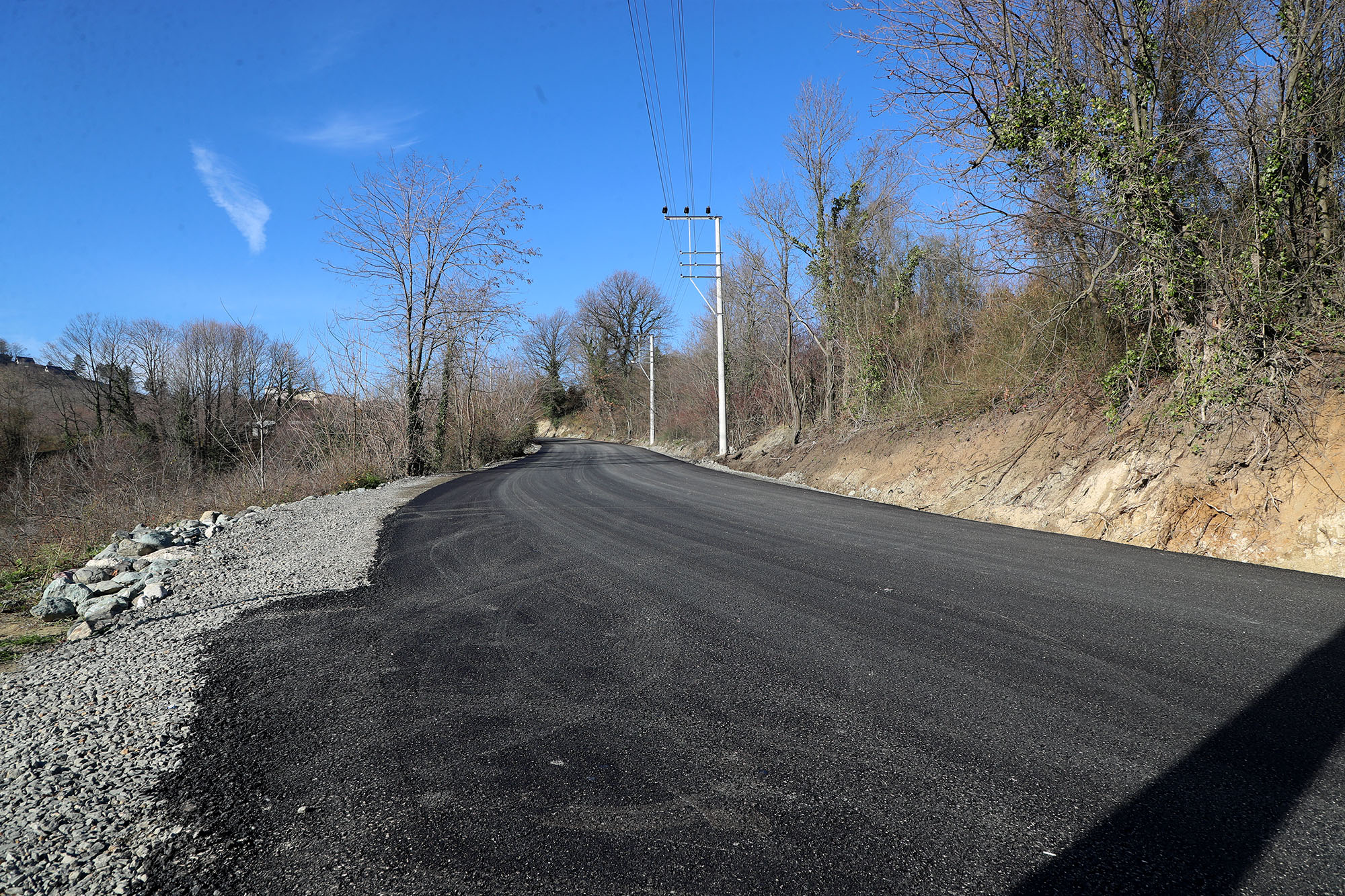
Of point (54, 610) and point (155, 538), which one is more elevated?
point (155, 538)

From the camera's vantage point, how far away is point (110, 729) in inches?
122

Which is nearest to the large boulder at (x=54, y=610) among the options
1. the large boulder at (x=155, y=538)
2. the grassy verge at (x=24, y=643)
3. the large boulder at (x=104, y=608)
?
the large boulder at (x=104, y=608)

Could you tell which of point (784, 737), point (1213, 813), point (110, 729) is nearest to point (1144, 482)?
point (1213, 813)

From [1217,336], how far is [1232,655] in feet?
17.3

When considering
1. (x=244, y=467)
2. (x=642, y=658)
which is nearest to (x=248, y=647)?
(x=642, y=658)

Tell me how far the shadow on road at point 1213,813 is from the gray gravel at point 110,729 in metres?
3.02

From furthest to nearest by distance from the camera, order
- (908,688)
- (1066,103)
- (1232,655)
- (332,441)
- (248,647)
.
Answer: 1. (332,441)
2. (1066,103)
3. (248,647)
4. (1232,655)
5. (908,688)

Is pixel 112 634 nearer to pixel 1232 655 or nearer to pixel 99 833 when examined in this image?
pixel 99 833

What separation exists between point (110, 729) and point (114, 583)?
353 centimetres

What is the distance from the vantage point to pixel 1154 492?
7414 mm

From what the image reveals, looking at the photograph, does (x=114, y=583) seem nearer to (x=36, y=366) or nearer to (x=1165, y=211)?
(x=1165, y=211)

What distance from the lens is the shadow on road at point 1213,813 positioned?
204cm

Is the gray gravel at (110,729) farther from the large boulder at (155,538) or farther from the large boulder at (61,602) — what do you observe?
the large boulder at (155,538)

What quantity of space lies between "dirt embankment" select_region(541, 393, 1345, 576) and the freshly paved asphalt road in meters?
0.77
